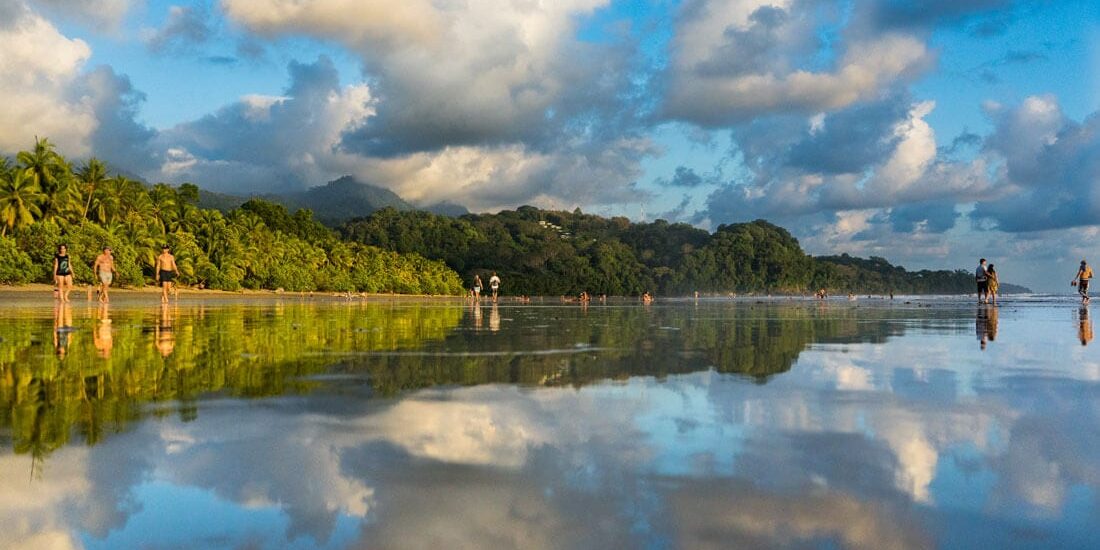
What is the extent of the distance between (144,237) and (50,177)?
28.7ft

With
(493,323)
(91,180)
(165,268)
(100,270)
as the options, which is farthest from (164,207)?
(493,323)

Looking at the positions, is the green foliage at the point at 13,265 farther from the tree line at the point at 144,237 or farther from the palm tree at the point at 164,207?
the palm tree at the point at 164,207

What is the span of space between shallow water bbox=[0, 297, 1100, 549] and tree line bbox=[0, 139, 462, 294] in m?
53.1

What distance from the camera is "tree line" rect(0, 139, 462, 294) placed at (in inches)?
2159

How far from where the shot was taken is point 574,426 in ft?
15.9

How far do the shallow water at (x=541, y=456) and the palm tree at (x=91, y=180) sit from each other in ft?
228

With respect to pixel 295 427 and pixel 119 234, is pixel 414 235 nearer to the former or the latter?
pixel 119 234

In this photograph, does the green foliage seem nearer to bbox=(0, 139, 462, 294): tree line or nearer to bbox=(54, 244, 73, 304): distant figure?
bbox=(0, 139, 462, 294): tree line

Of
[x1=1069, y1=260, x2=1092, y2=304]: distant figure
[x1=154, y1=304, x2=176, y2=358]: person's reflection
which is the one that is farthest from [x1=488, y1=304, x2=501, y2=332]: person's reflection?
[x1=1069, y1=260, x2=1092, y2=304]: distant figure

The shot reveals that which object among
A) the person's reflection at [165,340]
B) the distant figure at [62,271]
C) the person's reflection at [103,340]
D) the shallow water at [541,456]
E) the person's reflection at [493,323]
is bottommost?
the person's reflection at [493,323]

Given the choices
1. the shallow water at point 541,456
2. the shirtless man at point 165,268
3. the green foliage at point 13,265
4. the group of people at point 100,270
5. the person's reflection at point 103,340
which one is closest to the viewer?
the shallow water at point 541,456

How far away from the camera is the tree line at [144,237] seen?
180 feet

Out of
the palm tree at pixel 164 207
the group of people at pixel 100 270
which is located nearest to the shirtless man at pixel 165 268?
the group of people at pixel 100 270

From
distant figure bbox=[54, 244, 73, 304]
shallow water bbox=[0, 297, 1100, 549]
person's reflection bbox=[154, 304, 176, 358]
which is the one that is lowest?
shallow water bbox=[0, 297, 1100, 549]
